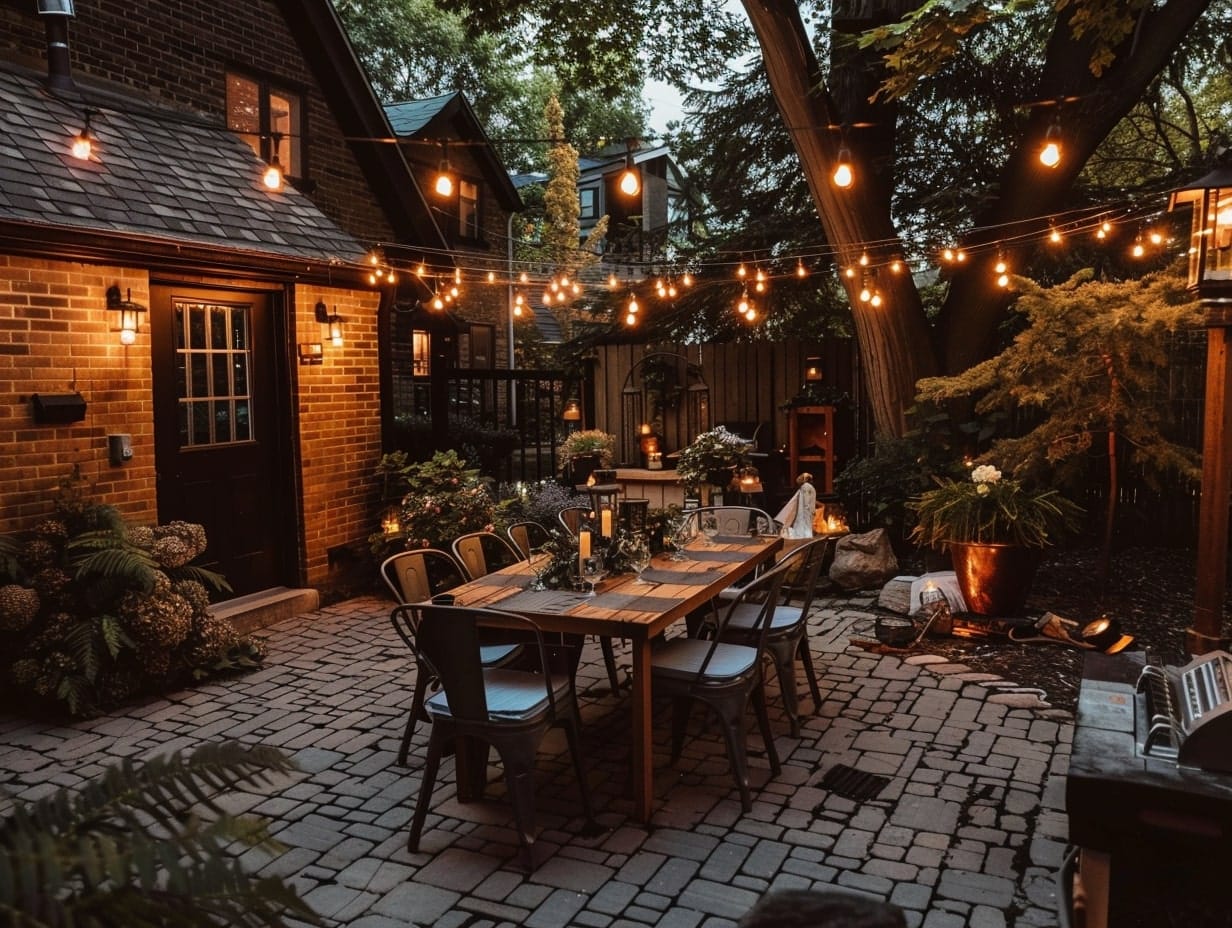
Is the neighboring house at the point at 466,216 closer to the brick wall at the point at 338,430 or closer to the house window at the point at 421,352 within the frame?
the house window at the point at 421,352

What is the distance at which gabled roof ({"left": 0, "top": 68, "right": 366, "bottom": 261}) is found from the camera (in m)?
6.11

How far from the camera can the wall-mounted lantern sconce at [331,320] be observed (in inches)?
318

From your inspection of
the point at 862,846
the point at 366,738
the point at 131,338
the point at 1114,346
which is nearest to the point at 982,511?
the point at 1114,346

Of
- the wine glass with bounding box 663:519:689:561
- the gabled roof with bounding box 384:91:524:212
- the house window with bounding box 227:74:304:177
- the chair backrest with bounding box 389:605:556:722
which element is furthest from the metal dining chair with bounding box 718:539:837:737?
the gabled roof with bounding box 384:91:524:212

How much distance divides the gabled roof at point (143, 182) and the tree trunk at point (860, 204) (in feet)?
14.0

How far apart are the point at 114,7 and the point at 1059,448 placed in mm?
8116

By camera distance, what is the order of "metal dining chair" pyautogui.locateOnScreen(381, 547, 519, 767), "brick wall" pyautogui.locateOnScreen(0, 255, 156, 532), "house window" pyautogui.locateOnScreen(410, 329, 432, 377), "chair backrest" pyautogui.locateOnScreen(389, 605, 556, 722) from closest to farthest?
"chair backrest" pyautogui.locateOnScreen(389, 605, 556, 722) < "metal dining chair" pyautogui.locateOnScreen(381, 547, 519, 767) < "brick wall" pyautogui.locateOnScreen(0, 255, 156, 532) < "house window" pyautogui.locateOnScreen(410, 329, 432, 377)

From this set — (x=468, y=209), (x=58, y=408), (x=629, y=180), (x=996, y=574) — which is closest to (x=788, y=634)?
→ (x=996, y=574)

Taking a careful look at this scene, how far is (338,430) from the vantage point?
8297 millimetres

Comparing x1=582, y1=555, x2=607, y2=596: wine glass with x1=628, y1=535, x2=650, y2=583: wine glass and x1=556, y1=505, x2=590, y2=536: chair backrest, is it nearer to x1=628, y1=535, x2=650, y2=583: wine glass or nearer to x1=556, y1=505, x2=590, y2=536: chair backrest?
x1=628, y1=535, x2=650, y2=583: wine glass

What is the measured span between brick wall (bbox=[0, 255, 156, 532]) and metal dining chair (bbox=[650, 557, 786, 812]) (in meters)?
4.08

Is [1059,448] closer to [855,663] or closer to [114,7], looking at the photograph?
[855,663]

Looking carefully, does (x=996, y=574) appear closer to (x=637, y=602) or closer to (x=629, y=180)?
(x=637, y=602)

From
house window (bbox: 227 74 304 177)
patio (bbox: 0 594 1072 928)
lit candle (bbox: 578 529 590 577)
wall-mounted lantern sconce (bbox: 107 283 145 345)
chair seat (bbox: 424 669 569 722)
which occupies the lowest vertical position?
patio (bbox: 0 594 1072 928)
